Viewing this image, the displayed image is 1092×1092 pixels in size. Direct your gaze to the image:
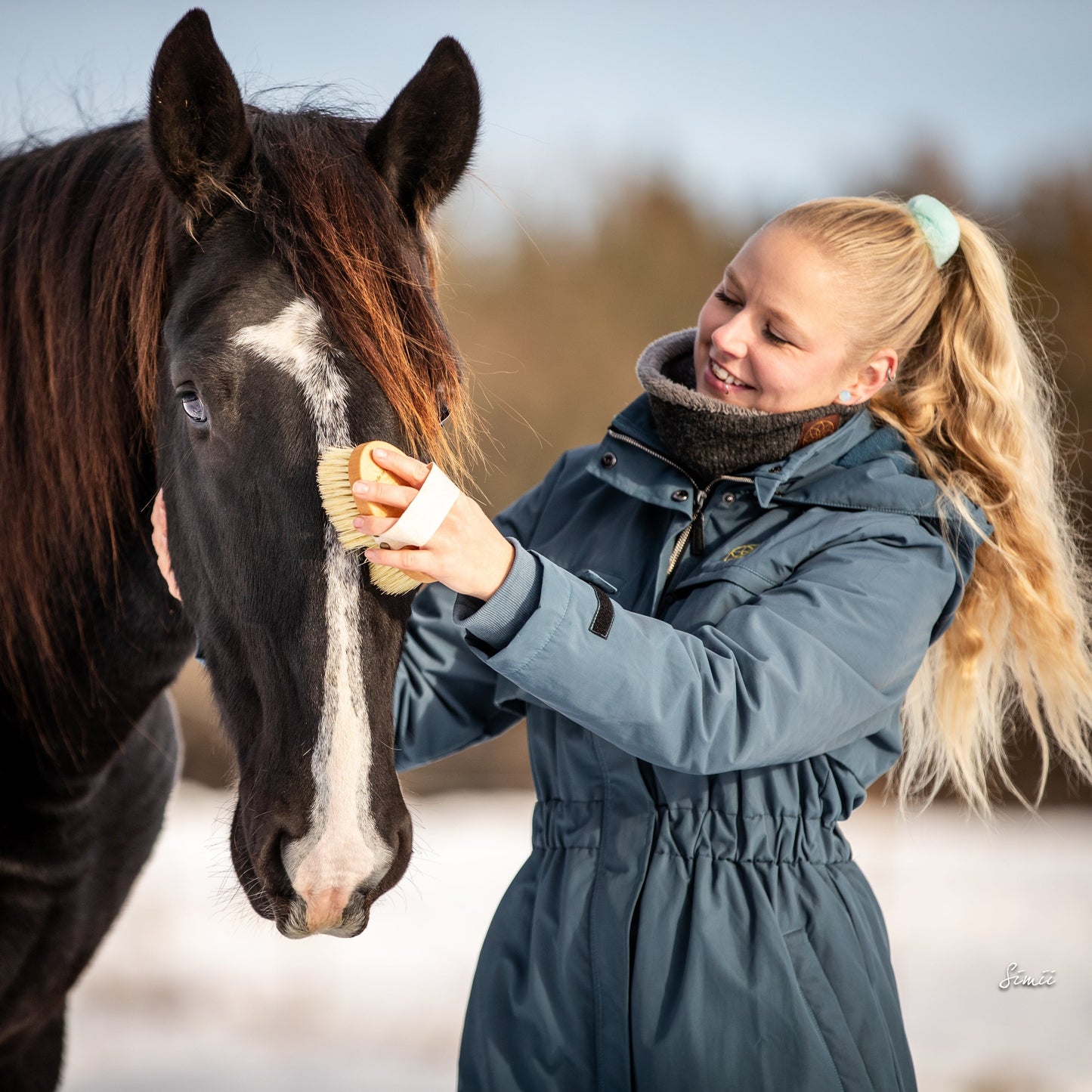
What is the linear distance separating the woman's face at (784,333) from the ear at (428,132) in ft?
1.31

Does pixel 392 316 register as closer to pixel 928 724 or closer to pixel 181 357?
pixel 181 357

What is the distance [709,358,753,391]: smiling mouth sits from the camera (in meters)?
1.27

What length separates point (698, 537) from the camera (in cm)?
121

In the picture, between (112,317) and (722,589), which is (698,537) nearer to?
(722,589)

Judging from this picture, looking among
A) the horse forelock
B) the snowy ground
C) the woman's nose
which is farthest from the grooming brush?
the snowy ground

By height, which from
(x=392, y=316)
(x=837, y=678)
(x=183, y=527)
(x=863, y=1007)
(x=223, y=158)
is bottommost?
(x=863, y=1007)

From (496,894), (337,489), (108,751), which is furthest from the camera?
(496,894)

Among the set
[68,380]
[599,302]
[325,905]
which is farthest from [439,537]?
[599,302]

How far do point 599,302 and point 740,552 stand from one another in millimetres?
8873

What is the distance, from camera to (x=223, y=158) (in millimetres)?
1116

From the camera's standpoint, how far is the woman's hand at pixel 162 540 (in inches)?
46.8

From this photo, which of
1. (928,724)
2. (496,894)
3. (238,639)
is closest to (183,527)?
(238,639)

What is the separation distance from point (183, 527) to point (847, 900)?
878 millimetres

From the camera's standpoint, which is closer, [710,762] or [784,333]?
[710,762]
